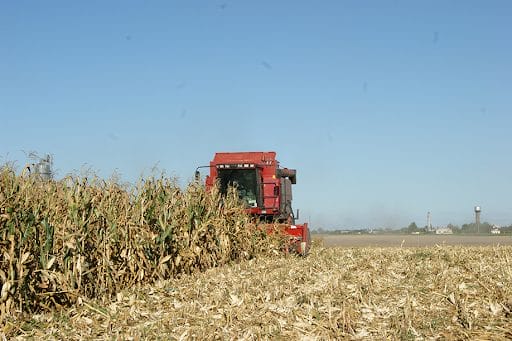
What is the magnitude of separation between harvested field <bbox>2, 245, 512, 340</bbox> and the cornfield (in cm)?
51

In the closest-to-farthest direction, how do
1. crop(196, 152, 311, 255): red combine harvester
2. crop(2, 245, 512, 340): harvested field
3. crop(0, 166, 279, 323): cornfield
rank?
crop(2, 245, 512, 340): harvested field < crop(0, 166, 279, 323): cornfield < crop(196, 152, 311, 255): red combine harvester

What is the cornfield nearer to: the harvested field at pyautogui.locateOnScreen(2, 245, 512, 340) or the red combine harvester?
the harvested field at pyautogui.locateOnScreen(2, 245, 512, 340)

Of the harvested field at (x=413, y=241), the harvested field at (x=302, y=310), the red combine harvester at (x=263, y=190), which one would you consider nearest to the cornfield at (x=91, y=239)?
the harvested field at (x=302, y=310)

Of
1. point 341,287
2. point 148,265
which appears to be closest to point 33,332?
point 148,265

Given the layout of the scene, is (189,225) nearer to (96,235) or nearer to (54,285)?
(96,235)

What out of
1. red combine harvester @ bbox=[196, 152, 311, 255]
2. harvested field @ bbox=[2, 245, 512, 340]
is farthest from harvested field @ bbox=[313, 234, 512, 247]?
harvested field @ bbox=[2, 245, 512, 340]

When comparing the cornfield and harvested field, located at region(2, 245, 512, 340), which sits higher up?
the cornfield

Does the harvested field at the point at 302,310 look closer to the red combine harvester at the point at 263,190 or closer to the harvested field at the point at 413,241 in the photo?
the red combine harvester at the point at 263,190

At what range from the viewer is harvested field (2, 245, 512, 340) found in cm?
632

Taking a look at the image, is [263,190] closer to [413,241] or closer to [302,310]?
[302,310]

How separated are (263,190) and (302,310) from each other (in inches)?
450

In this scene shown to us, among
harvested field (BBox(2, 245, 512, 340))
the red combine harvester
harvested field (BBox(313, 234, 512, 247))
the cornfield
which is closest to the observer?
harvested field (BBox(2, 245, 512, 340))

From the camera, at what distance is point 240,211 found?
627 inches

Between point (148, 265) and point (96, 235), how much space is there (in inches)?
47.7
